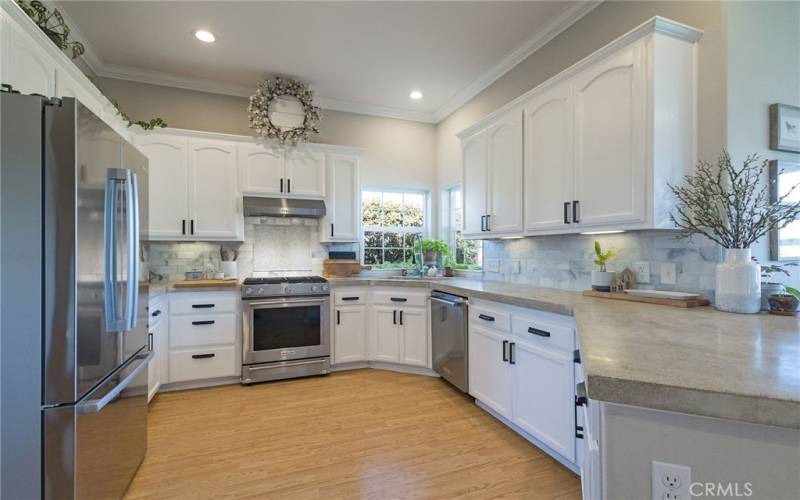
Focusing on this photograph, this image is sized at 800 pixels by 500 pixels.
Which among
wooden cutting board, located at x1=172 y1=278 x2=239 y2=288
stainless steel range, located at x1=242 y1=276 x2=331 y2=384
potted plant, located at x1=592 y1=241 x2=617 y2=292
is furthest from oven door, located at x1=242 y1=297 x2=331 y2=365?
potted plant, located at x1=592 y1=241 x2=617 y2=292

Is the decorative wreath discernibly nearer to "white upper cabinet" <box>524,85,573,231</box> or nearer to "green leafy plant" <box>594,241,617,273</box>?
"white upper cabinet" <box>524,85,573,231</box>

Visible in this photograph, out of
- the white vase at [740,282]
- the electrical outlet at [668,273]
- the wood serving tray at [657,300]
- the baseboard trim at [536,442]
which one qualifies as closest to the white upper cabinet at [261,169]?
the baseboard trim at [536,442]

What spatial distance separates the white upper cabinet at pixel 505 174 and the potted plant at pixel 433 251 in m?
1.11

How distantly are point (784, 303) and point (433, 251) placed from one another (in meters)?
3.03

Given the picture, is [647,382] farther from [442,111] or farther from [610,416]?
[442,111]

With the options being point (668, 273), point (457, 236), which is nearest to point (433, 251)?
point (457, 236)

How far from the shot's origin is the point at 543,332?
6.97ft

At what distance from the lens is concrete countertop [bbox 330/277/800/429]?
2.37ft

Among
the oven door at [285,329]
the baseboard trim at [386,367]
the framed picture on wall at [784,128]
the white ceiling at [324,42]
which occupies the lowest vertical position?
the baseboard trim at [386,367]

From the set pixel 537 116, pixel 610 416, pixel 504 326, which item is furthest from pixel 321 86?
pixel 610 416

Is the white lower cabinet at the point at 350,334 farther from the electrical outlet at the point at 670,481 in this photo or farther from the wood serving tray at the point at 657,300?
the electrical outlet at the point at 670,481

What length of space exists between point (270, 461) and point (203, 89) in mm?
3659

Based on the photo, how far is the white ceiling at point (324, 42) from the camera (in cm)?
270

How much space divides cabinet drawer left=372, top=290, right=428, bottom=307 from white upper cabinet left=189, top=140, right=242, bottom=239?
5.14 ft
